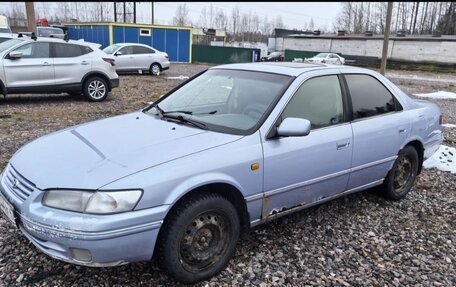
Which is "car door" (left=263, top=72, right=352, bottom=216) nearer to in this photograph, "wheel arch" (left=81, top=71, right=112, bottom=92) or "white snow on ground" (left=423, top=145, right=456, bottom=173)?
"white snow on ground" (left=423, top=145, right=456, bottom=173)

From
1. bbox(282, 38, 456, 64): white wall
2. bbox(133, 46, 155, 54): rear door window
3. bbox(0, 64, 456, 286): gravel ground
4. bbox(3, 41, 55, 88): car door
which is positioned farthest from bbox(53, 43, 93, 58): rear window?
bbox(282, 38, 456, 64): white wall

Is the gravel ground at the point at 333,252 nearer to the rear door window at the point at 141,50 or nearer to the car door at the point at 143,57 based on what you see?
the car door at the point at 143,57

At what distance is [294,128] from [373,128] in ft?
A: 4.26

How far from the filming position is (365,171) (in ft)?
13.2

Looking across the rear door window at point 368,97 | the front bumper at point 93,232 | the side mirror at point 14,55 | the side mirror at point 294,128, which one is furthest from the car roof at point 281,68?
the side mirror at point 14,55

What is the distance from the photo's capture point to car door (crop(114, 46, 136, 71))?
18.2 metres

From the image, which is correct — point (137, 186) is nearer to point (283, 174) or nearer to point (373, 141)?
point (283, 174)

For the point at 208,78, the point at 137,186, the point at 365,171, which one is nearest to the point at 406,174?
the point at 365,171

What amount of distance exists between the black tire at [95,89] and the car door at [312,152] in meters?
8.04

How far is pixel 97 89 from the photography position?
1062 centimetres

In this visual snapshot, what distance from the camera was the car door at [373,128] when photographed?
12.8ft

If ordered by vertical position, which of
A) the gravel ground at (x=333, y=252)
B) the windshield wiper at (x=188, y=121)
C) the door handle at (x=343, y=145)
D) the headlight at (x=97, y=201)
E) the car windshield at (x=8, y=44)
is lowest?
the gravel ground at (x=333, y=252)

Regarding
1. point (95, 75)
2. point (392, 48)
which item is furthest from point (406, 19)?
point (95, 75)

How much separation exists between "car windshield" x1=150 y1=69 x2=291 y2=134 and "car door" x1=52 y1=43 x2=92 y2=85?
6.86 meters
